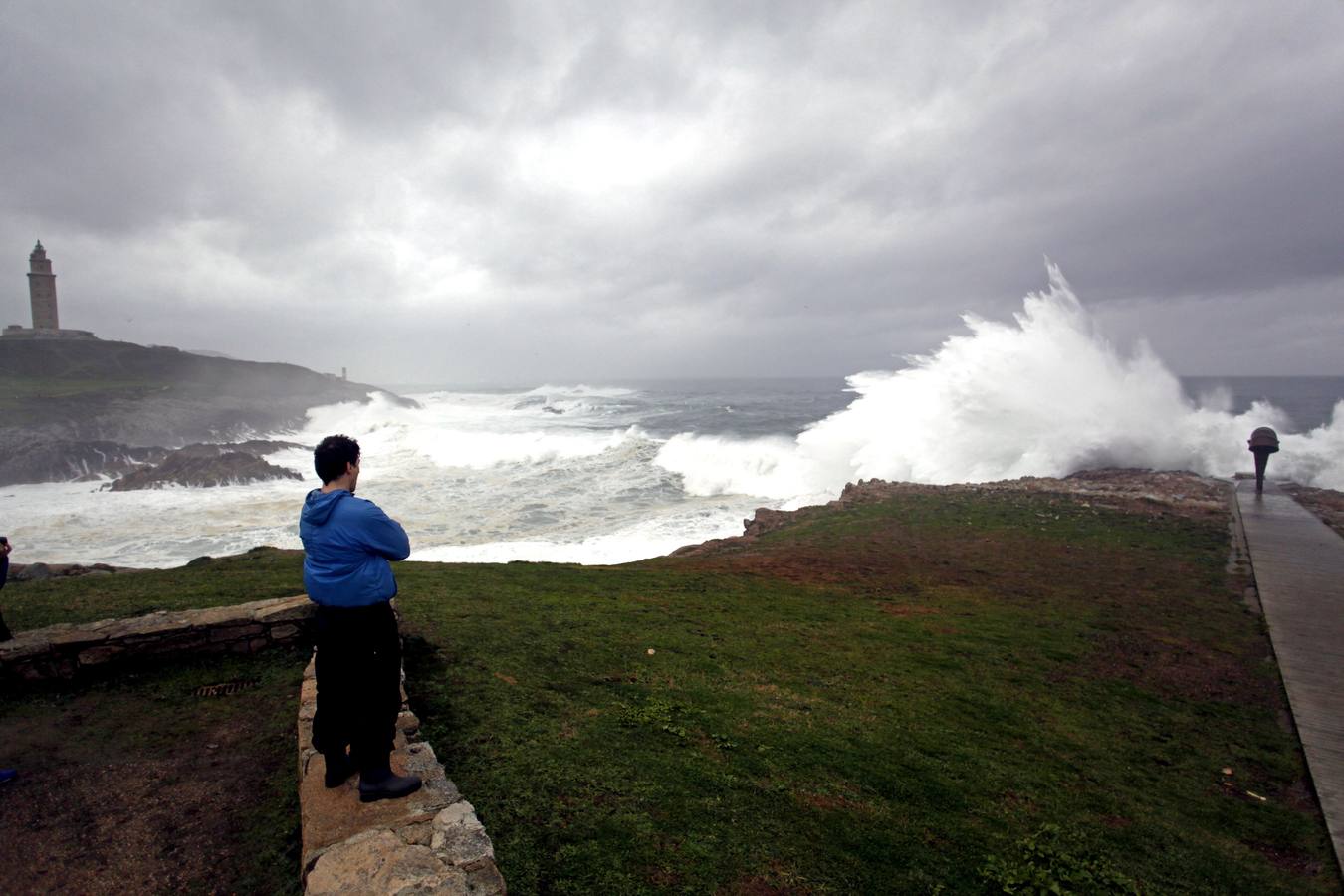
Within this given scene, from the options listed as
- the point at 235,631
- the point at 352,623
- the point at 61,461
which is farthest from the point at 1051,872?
the point at 61,461

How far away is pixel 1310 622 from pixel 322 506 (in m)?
10.7

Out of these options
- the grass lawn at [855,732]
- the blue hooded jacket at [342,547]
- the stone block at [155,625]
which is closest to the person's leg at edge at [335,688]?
the blue hooded jacket at [342,547]

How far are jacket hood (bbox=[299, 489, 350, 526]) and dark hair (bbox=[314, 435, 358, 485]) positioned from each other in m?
0.10

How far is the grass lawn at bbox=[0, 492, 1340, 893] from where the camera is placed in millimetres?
3629

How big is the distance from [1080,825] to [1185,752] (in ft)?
6.41

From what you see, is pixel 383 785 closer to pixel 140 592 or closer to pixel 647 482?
pixel 140 592

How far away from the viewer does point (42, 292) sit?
75688 millimetres

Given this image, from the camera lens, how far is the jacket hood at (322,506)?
315cm

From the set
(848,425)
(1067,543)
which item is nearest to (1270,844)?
(1067,543)

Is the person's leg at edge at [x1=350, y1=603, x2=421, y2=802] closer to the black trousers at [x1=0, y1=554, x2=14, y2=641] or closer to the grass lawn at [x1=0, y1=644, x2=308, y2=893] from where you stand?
the grass lawn at [x1=0, y1=644, x2=308, y2=893]

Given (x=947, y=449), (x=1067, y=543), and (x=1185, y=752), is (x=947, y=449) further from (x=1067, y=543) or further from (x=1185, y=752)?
(x=1185, y=752)

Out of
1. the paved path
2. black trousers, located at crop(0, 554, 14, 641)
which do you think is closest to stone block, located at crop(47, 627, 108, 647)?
black trousers, located at crop(0, 554, 14, 641)

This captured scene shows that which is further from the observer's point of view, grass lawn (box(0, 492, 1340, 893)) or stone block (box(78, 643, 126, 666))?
stone block (box(78, 643, 126, 666))

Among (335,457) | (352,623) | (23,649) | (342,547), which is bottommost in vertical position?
(23,649)
